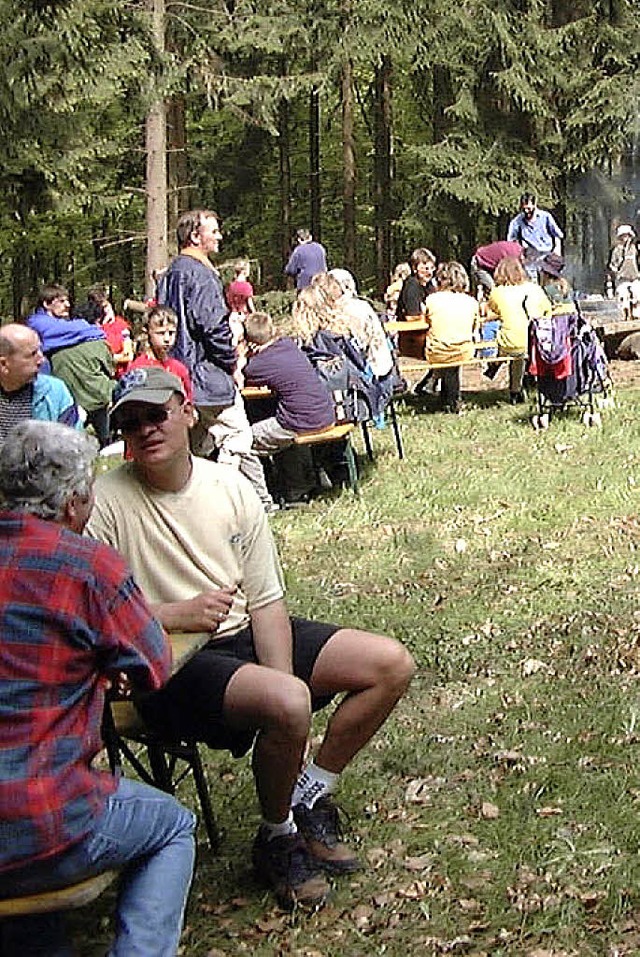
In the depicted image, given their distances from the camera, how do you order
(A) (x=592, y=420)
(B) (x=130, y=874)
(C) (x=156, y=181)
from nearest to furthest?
(B) (x=130, y=874) → (A) (x=592, y=420) → (C) (x=156, y=181)

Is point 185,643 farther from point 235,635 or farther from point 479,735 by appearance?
point 479,735

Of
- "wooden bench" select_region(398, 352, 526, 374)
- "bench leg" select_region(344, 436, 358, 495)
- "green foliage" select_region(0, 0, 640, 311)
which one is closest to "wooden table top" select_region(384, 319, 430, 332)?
"wooden bench" select_region(398, 352, 526, 374)

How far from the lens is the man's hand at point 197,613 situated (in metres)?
3.28

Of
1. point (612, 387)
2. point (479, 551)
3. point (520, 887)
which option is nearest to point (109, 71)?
point (612, 387)

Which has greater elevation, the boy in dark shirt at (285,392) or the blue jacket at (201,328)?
the blue jacket at (201,328)

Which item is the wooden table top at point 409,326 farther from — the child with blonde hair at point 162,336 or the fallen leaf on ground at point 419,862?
the fallen leaf on ground at point 419,862

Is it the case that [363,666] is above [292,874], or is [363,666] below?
above

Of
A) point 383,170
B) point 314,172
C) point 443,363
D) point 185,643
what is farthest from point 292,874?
point 314,172

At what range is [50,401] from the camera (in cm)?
552

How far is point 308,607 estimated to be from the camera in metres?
6.29

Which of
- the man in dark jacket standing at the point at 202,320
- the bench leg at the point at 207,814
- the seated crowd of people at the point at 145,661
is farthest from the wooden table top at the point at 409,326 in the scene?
the bench leg at the point at 207,814

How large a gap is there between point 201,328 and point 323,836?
413cm

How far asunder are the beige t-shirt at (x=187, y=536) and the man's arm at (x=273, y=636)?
3cm

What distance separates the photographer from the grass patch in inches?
137
